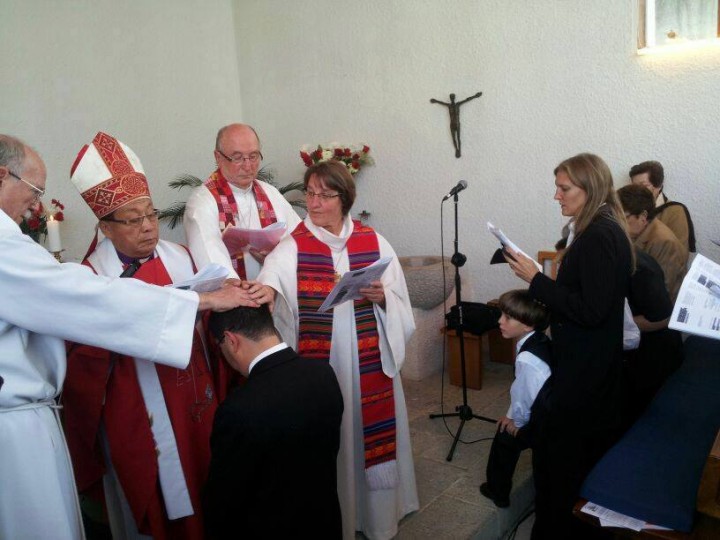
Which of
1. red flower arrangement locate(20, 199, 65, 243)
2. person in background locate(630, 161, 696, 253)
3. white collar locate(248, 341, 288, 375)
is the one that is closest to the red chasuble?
white collar locate(248, 341, 288, 375)

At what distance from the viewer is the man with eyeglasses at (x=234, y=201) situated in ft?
9.41

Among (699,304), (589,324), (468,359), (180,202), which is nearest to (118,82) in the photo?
(180,202)

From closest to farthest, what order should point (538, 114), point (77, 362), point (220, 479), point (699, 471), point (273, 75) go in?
1. point (220, 479)
2. point (77, 362)
3. point (699, 471)
4. point (538, 114)
5. point (273, 75)

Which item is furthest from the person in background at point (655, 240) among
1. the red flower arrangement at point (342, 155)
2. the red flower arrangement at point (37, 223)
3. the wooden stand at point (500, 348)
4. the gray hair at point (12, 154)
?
the red flower arrangement at point (37, 223)

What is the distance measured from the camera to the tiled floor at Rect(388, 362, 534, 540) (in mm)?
2725

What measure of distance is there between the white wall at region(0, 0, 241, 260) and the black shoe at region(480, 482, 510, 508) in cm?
409

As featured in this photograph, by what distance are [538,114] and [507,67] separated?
19.0 inches

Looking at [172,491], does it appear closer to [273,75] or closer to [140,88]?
[140,88]

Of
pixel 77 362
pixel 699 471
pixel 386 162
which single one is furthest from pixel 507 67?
pixel 77 362

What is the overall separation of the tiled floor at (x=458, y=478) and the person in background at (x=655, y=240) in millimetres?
1384

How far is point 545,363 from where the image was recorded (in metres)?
2.63

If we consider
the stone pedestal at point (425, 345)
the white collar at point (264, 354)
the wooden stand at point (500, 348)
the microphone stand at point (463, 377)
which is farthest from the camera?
the wooden stand at point (500, 348)

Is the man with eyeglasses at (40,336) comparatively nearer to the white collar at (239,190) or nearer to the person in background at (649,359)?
the white collar at (239,190)

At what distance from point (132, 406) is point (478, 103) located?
395 centimetres
